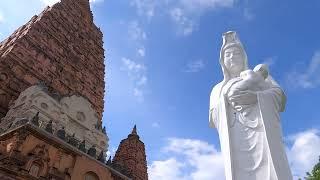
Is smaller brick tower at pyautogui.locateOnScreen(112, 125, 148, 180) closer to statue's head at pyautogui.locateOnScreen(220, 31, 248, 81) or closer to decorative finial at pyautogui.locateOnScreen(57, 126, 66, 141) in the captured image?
decorative finial at pyautogui.locateOnScreen(57, 126, 66, 141)

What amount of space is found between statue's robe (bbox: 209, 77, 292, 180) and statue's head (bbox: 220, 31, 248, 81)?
29cm

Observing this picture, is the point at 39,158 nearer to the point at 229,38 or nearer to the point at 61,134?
the point at 61,134

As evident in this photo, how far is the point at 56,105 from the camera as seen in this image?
644 inches

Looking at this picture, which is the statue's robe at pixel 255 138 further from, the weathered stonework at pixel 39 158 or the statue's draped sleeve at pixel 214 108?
the weathered stonework at pixel 39 158

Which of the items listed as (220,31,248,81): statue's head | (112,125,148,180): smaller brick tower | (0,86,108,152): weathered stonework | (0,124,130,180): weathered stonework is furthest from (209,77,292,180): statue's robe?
(112,125,148,180): smaller brick tower

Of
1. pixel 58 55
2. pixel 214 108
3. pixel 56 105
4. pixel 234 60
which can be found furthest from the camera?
pixel 58 55

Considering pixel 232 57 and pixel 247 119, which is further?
pixel 232 57

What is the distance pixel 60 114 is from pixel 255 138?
44.2 ft

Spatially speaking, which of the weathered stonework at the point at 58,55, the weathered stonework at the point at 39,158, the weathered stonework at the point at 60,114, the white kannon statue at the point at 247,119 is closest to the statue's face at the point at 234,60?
the white kannon statue at the point at 247,119

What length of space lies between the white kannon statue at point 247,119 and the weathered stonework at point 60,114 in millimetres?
11194

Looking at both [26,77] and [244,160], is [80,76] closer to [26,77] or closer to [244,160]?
[26,77]

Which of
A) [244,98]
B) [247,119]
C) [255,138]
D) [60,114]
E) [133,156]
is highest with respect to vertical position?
[133,156]

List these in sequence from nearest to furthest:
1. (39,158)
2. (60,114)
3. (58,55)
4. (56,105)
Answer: (39,158) → (60,114) → (56,105) → (58,55)

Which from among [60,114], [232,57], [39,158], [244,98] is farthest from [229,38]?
[60,114]
